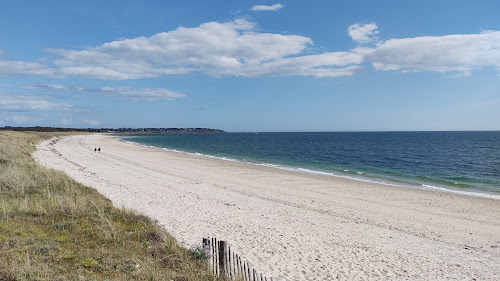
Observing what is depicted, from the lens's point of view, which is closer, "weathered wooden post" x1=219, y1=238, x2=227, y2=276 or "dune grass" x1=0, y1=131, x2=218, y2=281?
"dune grass" x1=0, y1=131, x2=218, y2=281

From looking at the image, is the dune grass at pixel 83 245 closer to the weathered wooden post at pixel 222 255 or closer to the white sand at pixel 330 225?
the weathered wooden post at pixel 222 255

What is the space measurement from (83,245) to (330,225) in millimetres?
8312

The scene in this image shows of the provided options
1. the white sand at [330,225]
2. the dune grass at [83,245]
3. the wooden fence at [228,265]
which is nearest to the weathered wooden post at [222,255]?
the wooden fence at [228,265]

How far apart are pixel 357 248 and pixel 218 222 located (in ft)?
15.8

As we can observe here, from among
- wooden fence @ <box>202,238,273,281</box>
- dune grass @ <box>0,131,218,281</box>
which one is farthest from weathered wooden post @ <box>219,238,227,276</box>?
dune grass @ <box>0,131,218,281</box>

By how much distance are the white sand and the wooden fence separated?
1.40 metres

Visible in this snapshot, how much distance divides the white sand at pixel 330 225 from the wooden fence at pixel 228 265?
1397 mm

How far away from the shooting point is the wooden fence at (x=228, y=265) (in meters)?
6.05

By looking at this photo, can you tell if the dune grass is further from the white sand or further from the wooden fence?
the white sand

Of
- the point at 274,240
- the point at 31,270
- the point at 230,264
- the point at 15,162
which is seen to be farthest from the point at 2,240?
the point at 15,162

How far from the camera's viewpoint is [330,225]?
1188 cm

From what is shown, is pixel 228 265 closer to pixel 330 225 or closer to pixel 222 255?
pixel 222 255

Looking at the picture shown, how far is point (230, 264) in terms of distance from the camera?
21.2ft

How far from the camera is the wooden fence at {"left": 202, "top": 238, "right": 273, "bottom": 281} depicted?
6.05m
